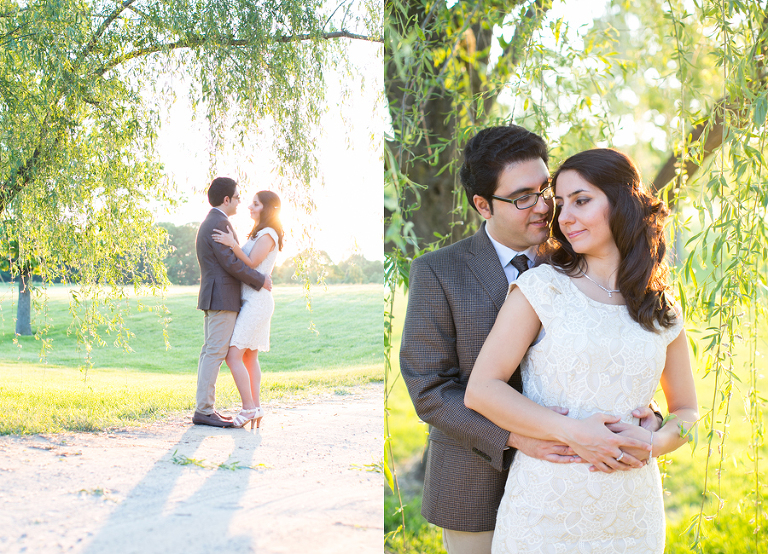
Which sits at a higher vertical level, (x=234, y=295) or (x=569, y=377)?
(x=234, y=295)

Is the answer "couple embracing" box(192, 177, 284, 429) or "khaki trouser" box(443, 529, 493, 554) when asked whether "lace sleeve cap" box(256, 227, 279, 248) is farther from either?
"khaki trouser" box(443, 529, 493, 554)

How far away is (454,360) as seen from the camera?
1.45 m

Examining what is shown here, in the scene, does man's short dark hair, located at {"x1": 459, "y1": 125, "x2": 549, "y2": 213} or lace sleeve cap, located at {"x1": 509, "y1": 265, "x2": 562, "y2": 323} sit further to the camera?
man's short dark hair, located at {"x1": 459, "y1": 125, "x2": 549, "y2": 213}

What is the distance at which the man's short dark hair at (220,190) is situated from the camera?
7.68 ft

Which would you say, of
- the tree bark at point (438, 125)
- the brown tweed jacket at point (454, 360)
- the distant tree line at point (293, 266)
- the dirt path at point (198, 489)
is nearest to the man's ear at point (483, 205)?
the brown tweed jacket at point (454, 360)

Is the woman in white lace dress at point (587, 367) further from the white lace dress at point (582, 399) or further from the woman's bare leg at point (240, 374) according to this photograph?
the woman's bare leg at point (240, 374)

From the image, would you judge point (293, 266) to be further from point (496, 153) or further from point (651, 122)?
point (651, 122)

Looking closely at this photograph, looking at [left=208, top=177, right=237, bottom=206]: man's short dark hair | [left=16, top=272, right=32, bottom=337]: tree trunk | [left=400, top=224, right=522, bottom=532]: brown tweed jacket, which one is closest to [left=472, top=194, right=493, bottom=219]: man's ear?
[left=400, top=224, right=522, bottom=532]: brown tweed jacket

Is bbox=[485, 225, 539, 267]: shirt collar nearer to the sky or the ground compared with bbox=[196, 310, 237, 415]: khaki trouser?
nearer to the sky

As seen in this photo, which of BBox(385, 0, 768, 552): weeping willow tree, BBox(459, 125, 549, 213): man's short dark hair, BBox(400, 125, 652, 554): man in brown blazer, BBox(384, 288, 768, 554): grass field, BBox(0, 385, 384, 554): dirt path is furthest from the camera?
BBox(384, 288, 768, 554): grass field

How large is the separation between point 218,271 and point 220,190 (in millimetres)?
320

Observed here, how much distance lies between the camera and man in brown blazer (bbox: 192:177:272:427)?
7.59 feet

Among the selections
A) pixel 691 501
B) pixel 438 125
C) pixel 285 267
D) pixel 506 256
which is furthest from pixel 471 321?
pixel 691 501

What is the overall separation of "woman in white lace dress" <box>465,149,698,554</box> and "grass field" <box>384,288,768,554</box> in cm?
67
